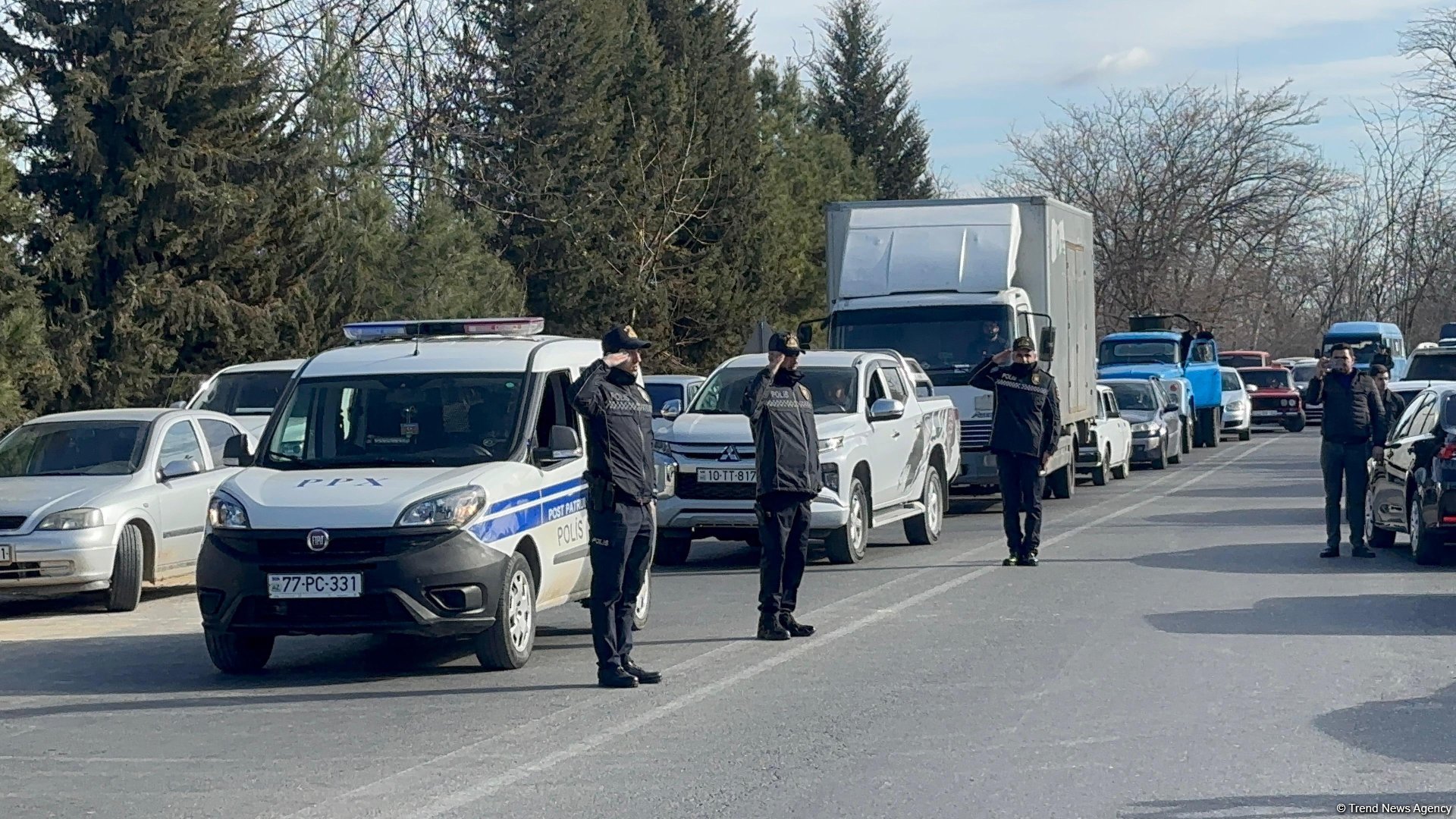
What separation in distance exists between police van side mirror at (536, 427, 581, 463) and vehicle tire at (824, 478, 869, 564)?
18.6 ft

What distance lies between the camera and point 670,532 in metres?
16.0

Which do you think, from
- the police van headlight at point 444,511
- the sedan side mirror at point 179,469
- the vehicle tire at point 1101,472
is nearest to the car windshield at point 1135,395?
the vehicle tire at point 1101,472

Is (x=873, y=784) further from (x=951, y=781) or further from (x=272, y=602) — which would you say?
(x=272, y=602)

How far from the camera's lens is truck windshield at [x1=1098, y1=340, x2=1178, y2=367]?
41750 mm

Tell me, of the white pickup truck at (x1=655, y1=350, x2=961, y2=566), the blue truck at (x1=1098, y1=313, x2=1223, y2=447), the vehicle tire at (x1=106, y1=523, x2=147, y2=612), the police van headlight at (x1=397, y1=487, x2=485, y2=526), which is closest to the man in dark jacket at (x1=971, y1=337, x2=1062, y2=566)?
the white pickup truck at (x1=655, y1=350, x2=961, y2=566)

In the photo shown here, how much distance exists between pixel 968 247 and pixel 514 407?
1216 centimetres

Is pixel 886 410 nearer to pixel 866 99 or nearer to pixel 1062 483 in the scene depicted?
pixel 1062 483

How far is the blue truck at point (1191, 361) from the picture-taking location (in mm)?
41750

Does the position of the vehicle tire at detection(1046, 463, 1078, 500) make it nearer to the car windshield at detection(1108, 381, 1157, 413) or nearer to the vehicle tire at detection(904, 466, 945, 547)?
the vehicle tire at detection(904, 466, 945, 547)

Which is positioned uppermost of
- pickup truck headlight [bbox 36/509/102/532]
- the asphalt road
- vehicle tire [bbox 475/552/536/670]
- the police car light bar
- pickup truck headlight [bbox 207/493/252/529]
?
the police car light bar

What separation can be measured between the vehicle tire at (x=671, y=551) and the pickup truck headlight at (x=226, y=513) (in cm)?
703

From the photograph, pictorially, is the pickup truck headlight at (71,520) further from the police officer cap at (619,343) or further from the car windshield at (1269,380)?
the car windshield at (1269,380)

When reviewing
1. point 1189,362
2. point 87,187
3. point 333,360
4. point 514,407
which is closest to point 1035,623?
point 514,407

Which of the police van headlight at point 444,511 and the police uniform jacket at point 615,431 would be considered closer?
the police uniform jacket at point 615,431
